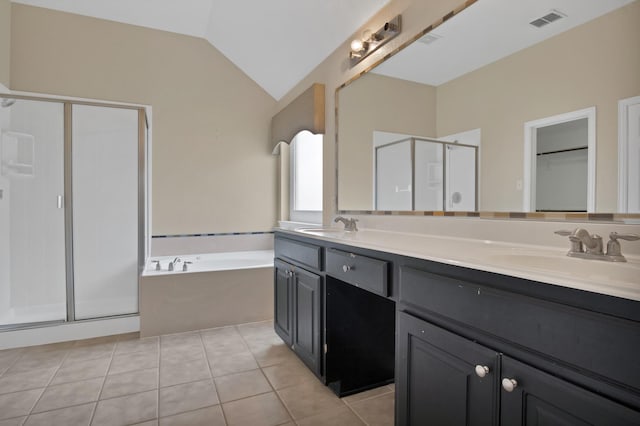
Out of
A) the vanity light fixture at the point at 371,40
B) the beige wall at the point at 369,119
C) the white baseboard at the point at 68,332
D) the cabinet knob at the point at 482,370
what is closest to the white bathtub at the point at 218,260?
the white baseboard at the point at 68,332

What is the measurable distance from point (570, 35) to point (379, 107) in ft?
3.65

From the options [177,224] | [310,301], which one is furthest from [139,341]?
[310,301]

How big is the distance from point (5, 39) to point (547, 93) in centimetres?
392

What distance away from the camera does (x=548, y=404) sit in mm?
808

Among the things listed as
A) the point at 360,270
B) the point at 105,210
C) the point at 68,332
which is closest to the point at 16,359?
the point at 68,332

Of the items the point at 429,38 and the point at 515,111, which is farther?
the point at 429,38

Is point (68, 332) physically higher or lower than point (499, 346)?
lower

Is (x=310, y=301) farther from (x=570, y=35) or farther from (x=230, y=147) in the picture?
(x=230, y=147)

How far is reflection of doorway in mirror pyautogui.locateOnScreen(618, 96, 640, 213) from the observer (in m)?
1.06

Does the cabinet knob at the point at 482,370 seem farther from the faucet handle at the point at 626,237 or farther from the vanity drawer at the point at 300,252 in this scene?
the vanity drawer at the point at 300,252

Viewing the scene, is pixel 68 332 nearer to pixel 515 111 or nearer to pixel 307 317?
pixel 307 317

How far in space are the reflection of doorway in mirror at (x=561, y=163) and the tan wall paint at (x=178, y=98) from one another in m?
3.03

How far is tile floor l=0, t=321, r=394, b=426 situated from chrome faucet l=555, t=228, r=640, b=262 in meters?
1.11

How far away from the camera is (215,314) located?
2.92 meters
